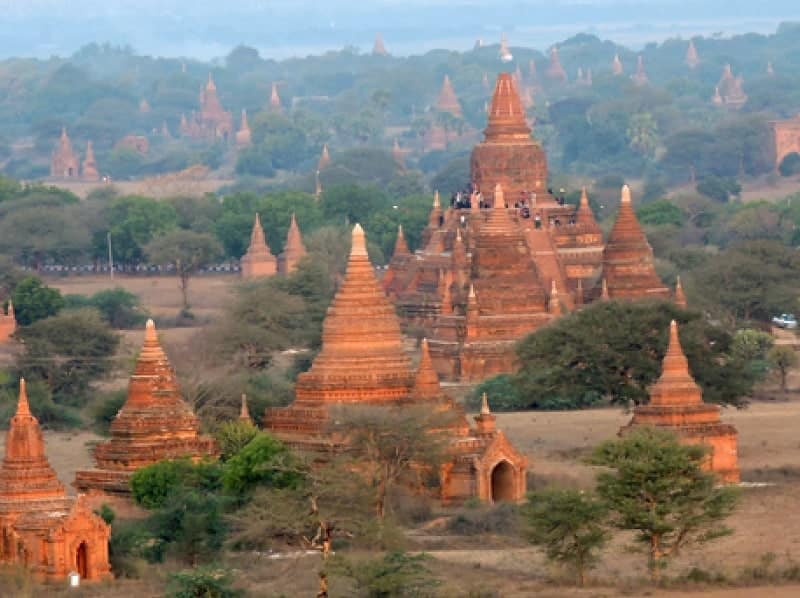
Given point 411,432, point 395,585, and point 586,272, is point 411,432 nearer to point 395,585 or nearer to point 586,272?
point 395,585

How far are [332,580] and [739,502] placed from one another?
7.33 metres

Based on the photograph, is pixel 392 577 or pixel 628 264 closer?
pixel 392 577

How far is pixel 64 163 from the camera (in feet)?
530

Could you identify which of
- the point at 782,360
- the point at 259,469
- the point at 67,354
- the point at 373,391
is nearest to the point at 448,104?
the point at 67,354

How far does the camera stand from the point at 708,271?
242 ft

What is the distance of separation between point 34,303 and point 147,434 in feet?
93.7

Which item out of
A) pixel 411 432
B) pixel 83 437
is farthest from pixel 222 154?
pixel 411 432

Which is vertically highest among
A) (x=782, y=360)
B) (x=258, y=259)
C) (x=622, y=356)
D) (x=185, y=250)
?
(x=622, y=356)

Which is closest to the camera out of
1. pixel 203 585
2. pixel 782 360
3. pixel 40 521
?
pixel 203 585

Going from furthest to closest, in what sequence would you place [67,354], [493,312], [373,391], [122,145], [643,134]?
[122,145] < [643,134] < [493,312] < [67,354] < [373,391]

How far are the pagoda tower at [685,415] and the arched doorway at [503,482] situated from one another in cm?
161

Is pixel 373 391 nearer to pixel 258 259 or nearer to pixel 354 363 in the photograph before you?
pixel 354 363

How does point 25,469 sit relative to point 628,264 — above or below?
above

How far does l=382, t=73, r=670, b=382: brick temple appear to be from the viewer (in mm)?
67188
